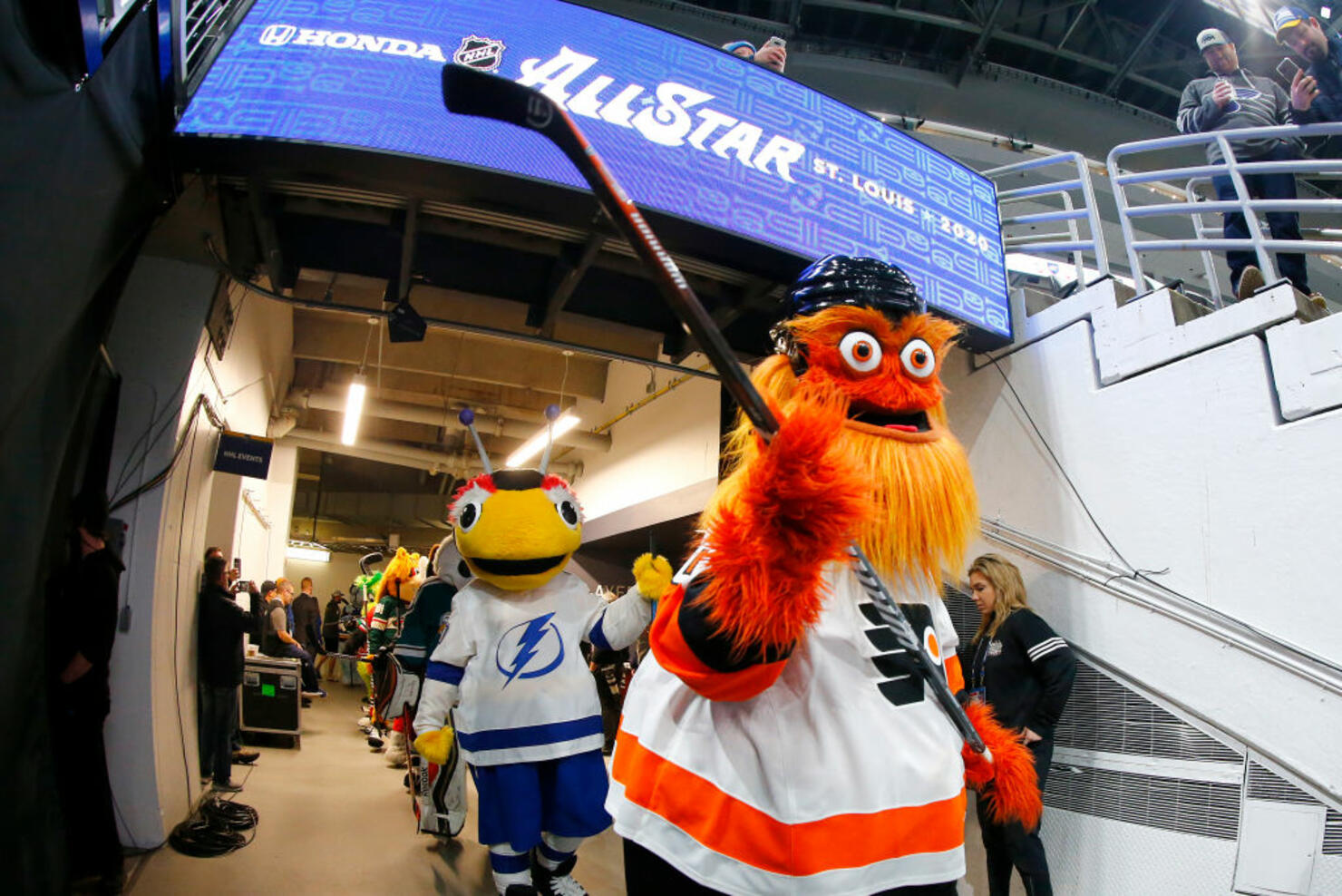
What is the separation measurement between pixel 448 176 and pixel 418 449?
986cm

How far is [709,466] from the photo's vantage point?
693 cm

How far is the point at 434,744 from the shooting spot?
9.82ft

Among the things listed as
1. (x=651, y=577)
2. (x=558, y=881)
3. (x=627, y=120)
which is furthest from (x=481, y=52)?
(x=558, y=881)

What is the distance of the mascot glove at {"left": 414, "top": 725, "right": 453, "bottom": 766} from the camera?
2963mm

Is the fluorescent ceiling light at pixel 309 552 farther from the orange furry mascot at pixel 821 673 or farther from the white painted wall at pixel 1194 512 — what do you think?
the orange furry mascot at pixel 821 673

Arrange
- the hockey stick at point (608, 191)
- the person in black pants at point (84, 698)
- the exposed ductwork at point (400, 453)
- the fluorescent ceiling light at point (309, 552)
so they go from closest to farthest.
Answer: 1. the hockey stick at point (608, 191)
2. the person in black pants at point (84, 698)
3. the exposed ductwork at point (400, 453)
4. the fluorescent ceiling light at point (309, 552)

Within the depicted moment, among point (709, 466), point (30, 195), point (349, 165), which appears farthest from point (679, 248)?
point (709, 466)

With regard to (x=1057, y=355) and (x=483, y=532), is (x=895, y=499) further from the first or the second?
(x=1057, y=355)

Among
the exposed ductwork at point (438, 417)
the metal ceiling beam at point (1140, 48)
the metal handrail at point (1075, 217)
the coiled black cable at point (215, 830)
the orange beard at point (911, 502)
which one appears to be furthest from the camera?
the metal ceiling beam at point (1140, 48)

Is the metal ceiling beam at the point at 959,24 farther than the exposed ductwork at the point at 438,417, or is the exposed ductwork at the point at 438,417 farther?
the metal ceiling beam at the point at 959,24

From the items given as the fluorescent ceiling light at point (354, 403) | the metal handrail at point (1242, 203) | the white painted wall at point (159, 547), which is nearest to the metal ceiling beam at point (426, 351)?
the fluorescent ceiling light at point (354, 403)

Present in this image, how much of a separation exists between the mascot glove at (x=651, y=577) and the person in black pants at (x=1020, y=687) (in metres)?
1.62

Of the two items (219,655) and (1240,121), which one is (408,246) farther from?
(1240,121)

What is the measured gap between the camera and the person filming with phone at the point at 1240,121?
4672 millimetres
